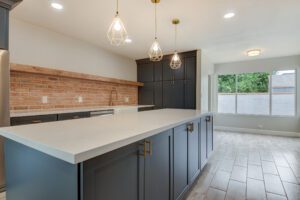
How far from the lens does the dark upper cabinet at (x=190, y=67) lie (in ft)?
14.1

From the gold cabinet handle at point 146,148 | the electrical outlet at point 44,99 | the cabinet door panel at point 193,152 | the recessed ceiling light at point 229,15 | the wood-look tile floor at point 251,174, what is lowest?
the wood-look tile floor at point 251,174

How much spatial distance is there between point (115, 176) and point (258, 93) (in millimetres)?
5942

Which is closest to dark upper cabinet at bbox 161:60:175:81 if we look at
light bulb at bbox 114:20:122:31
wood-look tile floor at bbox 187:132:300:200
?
wood-look tile floor at bbox 187:132:300:200

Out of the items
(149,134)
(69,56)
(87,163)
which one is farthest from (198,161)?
(69,56)

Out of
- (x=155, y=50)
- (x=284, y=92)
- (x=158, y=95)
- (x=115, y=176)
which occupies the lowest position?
(x=115, y=176)

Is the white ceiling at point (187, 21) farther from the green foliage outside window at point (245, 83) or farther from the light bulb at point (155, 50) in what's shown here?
the green foliage outside window at point (245, 83)

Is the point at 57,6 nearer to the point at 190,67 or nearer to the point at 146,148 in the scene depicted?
the point at 146,148

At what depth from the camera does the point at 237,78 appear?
18.7 feet

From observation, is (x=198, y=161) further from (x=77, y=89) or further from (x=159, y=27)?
(x=77, y=89)

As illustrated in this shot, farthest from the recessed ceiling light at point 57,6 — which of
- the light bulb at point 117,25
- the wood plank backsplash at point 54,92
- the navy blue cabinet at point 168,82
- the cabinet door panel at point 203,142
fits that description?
the navy blue cabinet at point 168,82

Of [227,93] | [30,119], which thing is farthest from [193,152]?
[227,93]

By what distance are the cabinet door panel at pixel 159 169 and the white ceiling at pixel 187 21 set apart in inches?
73.1

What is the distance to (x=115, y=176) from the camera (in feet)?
2.99

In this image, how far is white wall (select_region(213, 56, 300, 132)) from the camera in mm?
4824
